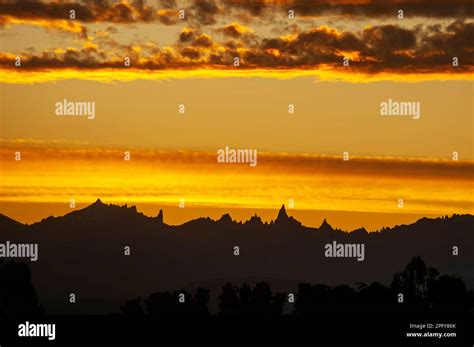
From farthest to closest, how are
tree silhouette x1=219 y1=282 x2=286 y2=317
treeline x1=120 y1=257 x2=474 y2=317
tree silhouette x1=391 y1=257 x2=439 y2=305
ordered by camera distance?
tree silhouette x1=219 y1=282 x2=286 y2=317
tree silhouette x1=391 y1=257 x2=439 y2=305
treeline x1=120 y1=257 x2=474 y2=317

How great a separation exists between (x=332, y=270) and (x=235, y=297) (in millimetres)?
10771

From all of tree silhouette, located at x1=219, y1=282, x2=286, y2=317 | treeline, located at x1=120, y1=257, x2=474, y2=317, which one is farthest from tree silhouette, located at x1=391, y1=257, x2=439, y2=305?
tree silhouette, located at x1=219, y1=282, x2=286, y2=317

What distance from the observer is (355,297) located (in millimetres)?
72438

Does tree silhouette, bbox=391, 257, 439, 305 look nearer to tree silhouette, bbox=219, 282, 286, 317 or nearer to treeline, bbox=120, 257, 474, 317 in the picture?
treeline, bbox=120, 257, 474, 317

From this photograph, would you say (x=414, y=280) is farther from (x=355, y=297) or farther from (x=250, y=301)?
(x=250, y=301)

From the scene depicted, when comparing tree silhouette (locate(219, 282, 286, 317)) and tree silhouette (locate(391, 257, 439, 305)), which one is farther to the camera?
tree silhouette (locate(219, 282, 286, 317))

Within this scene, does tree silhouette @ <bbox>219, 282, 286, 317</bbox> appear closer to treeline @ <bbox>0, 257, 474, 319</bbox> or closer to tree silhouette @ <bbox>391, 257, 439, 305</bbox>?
treeline @ <bbox>0, 257, 474, 319</bbox>

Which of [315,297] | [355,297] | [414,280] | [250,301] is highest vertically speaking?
[414,280]

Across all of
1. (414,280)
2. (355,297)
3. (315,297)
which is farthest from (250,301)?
(414,280)

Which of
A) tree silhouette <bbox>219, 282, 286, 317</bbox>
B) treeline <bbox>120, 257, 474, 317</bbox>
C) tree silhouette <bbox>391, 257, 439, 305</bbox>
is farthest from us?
tree silhouette <bbox>219, 282, 286, 317</bbox>

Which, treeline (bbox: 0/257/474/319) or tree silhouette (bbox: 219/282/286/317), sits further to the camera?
tree silhouette (bbox: 219/282/286/317)

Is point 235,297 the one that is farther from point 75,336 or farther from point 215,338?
point 75,336

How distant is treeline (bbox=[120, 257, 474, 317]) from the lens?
67.7 metres

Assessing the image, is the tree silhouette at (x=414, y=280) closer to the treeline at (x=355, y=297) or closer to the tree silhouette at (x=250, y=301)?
the treeline at (x=355, y=297)
